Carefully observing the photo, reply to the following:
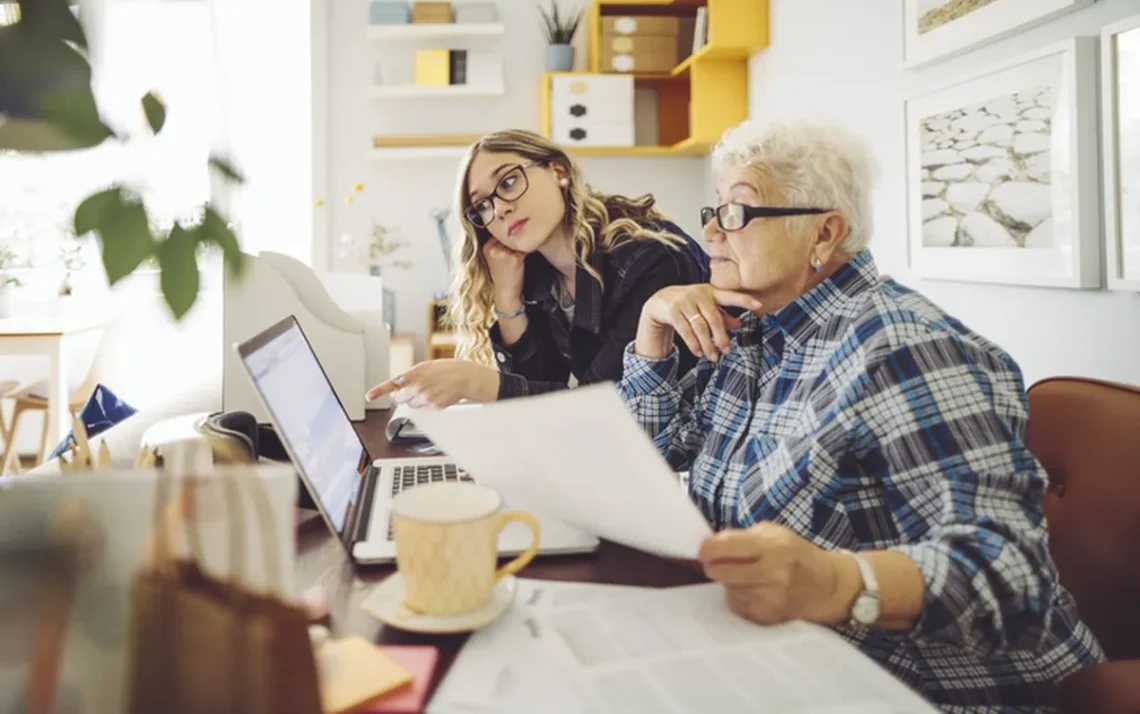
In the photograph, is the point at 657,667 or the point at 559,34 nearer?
the point at 657,667

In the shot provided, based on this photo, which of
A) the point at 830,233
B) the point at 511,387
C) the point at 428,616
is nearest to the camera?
the point at 428,616

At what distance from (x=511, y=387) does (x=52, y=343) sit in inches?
98.0

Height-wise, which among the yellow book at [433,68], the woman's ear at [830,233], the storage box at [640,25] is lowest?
the woman's ear at [830,233]

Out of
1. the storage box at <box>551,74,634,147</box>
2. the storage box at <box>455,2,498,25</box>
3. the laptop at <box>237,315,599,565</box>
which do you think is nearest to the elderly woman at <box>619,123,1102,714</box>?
the laptop at <box>237,315,599,565</box>

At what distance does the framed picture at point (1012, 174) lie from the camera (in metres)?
1.63

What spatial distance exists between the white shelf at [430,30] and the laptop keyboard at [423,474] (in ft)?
10.8

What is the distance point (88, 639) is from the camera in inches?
12.9

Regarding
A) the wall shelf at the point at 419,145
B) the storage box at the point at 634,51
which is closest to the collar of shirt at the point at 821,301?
the storage box at the point at 634,51

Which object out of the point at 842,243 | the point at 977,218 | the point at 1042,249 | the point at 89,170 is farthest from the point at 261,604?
the point at 977,218

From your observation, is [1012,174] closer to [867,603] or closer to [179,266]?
[867,603]

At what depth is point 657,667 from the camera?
602mm

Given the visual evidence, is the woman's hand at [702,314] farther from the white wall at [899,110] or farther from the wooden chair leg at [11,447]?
the wooden chair leg at [11,447]

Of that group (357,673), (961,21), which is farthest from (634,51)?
(357,673)

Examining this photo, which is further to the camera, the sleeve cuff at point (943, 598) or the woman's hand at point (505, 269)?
the woman's hand at point (505, 269)
